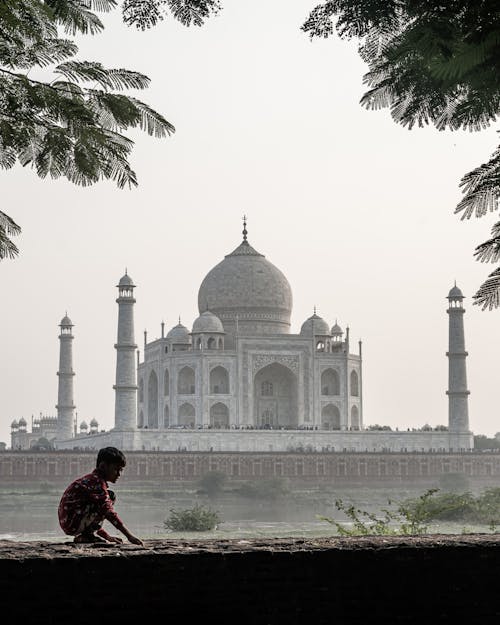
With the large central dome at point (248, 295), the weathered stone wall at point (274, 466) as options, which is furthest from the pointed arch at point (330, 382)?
the weathered stone wall at point (274, 466)

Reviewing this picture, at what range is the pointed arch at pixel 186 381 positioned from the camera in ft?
151

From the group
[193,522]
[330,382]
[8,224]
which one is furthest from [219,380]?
[8,224]

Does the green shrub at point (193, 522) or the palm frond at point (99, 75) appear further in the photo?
the green shrub at point (193, 522)

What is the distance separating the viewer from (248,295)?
48312 mm

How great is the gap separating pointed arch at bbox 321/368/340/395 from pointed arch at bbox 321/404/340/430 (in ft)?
2.01

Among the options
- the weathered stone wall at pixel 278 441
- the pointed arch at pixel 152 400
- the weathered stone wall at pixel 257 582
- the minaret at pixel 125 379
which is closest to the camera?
the weathered stone wall at pixel 257 582

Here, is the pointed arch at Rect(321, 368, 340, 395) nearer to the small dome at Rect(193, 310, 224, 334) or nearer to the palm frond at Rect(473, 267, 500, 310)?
the small dome at Rect(193, 310, 224, 334)

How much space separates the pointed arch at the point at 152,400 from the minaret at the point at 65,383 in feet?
11.2

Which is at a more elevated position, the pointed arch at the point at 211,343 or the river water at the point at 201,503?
the pointed arch at the point at 211,343

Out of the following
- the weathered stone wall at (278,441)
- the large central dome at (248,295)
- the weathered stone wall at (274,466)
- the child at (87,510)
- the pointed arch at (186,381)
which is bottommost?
the child at (87,510)

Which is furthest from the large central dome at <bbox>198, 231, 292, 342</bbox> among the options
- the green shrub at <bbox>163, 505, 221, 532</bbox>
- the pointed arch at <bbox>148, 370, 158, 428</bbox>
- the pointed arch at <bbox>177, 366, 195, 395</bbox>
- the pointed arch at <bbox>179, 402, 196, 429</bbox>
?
the green shrub at <bbox>163, 505, 221, 532</bbox>

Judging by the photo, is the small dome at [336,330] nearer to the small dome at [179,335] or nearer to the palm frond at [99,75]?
the small dome at [179,335]

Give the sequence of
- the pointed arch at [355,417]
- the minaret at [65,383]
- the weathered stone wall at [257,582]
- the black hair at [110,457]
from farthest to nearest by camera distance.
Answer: the pointed arch at [355,417] → the minaret at [65,383] → the black hair at [110,457] → the weathered stone wall at [257,582]

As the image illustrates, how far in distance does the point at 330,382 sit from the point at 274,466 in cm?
760
